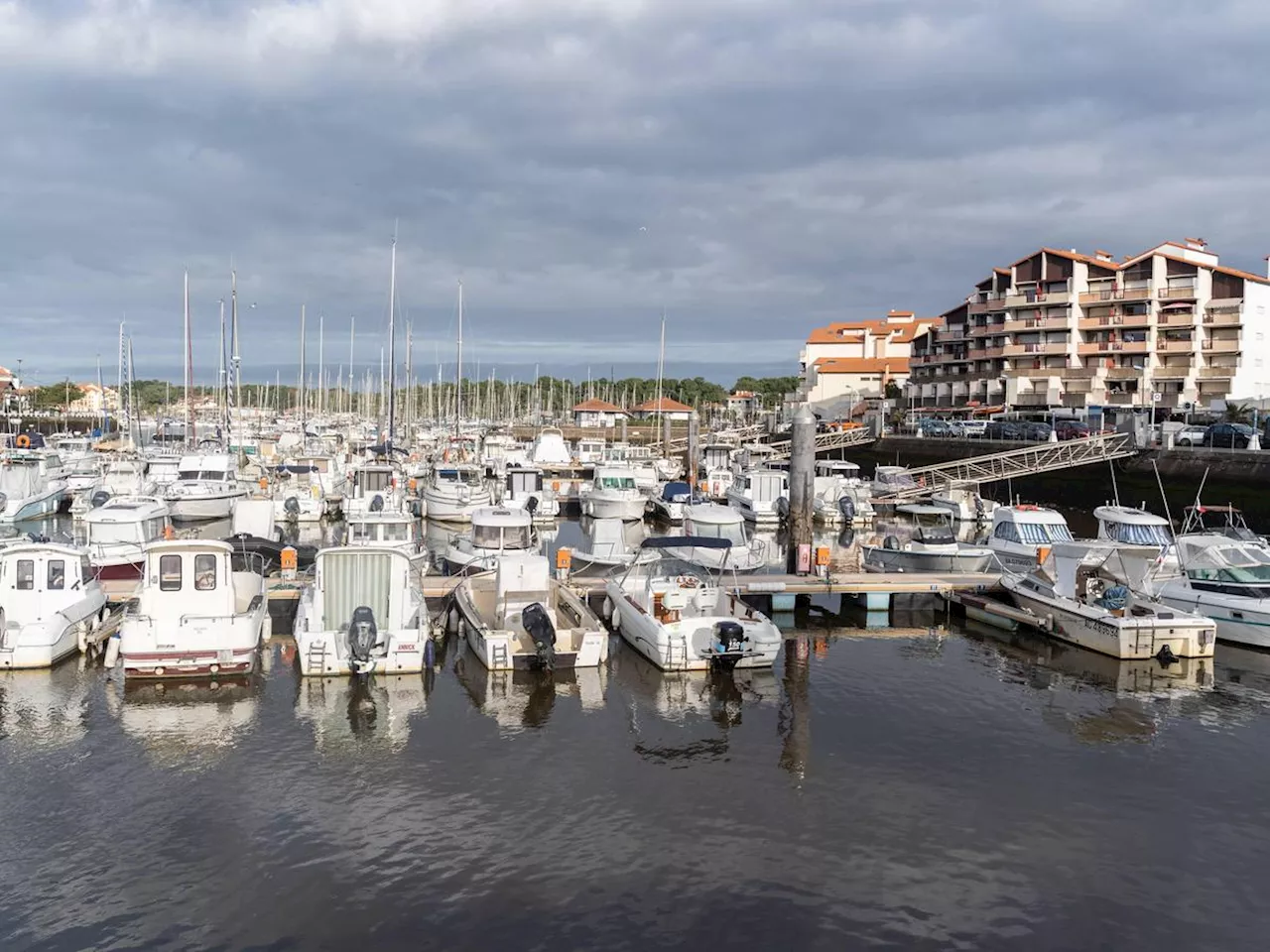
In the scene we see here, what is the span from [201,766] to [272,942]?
578 cm

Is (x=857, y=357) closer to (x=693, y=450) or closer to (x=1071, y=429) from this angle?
(x=1071, y=429)

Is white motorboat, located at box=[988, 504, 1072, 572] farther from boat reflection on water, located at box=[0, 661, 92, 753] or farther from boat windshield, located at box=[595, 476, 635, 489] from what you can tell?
boat reflection on water, located at box=[0, 661, 92, 753]

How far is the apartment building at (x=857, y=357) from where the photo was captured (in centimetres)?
12825

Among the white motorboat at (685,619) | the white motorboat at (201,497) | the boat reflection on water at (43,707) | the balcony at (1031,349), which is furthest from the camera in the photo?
the balcony at (1031,349)

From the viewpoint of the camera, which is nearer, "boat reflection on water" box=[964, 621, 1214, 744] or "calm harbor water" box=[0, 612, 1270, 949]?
"calm harbor water" box=[0, 612, 1270, 949]

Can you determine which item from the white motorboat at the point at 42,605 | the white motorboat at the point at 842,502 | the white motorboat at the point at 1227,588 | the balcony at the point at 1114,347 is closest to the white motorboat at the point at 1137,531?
the white motorboat at the point at 1227,588

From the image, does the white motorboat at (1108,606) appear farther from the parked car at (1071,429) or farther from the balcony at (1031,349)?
the balcony at (1031,349)

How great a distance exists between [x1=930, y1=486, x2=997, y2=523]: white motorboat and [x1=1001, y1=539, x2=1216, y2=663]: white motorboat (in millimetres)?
20870

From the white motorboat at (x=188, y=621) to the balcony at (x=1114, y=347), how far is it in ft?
262

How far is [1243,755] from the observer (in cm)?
1752

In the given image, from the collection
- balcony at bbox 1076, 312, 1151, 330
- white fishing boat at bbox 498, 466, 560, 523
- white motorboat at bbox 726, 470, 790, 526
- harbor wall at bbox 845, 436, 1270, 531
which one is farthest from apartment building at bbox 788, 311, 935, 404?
white fishing boat at bbox 498, 466, 560, 523

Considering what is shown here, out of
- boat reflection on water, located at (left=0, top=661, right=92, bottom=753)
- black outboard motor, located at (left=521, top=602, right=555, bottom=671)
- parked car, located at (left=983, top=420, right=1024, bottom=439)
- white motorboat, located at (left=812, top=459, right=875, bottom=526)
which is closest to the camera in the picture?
boat reflection on water, located at (left=0, top=661, right=92, bottom=753)

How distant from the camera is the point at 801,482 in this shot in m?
37.8

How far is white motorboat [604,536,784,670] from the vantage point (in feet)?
71.6
